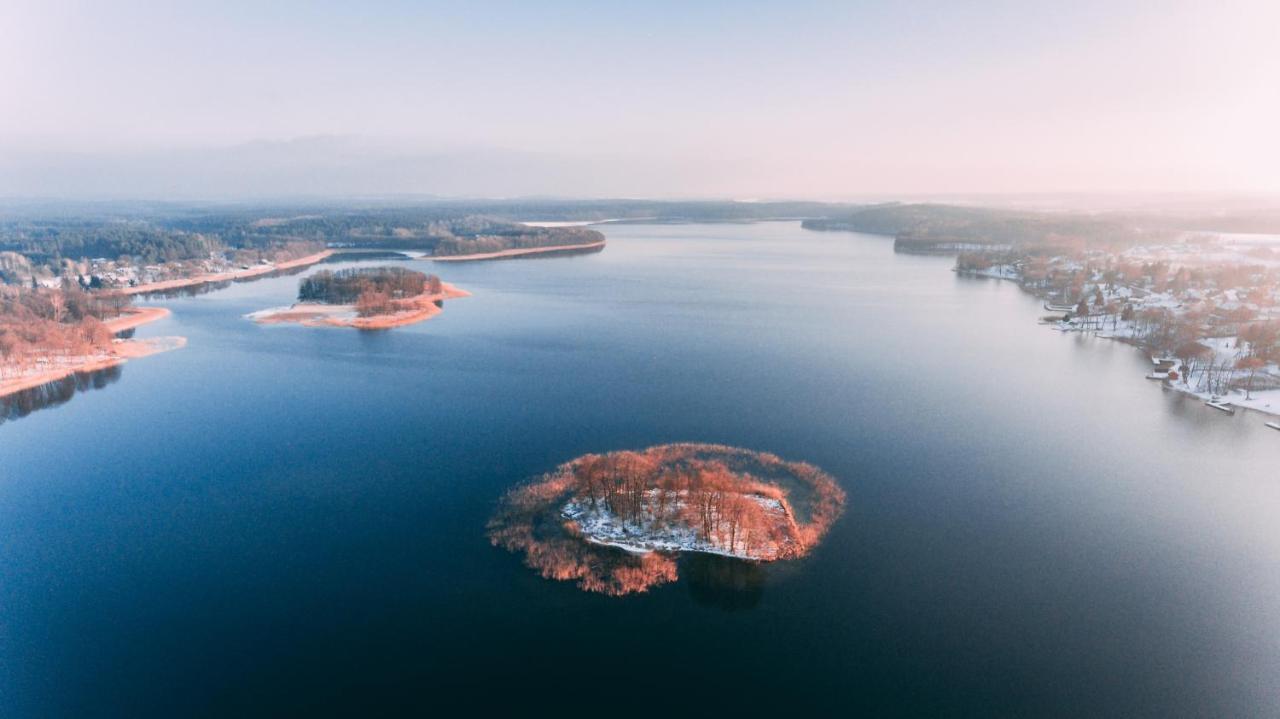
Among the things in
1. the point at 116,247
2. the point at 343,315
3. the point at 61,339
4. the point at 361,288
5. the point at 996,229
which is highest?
the point at 996,229

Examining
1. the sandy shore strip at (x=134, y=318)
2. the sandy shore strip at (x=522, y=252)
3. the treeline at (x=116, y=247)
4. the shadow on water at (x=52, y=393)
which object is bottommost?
the shadow on water at (x=52, y=393)

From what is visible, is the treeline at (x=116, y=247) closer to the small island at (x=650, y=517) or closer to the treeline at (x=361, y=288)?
the treeline at (x=361, y=288)

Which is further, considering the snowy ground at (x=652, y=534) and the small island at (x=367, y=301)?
the small island at (x=367, y=301)

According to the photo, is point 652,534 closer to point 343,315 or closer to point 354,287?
point 343,315

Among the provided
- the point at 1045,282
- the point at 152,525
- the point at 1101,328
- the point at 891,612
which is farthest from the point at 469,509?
the point at 1045,282

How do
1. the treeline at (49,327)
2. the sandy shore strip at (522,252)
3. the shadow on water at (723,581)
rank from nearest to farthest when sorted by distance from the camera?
1. the shadow on water at (723,581)
2. the treeline at (49,327)
3. the sandy shore strip at (522,252)

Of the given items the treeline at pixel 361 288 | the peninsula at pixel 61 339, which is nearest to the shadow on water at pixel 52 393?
the peninsula at pixel 61 339

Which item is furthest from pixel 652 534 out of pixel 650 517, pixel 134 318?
pixel 134 318
